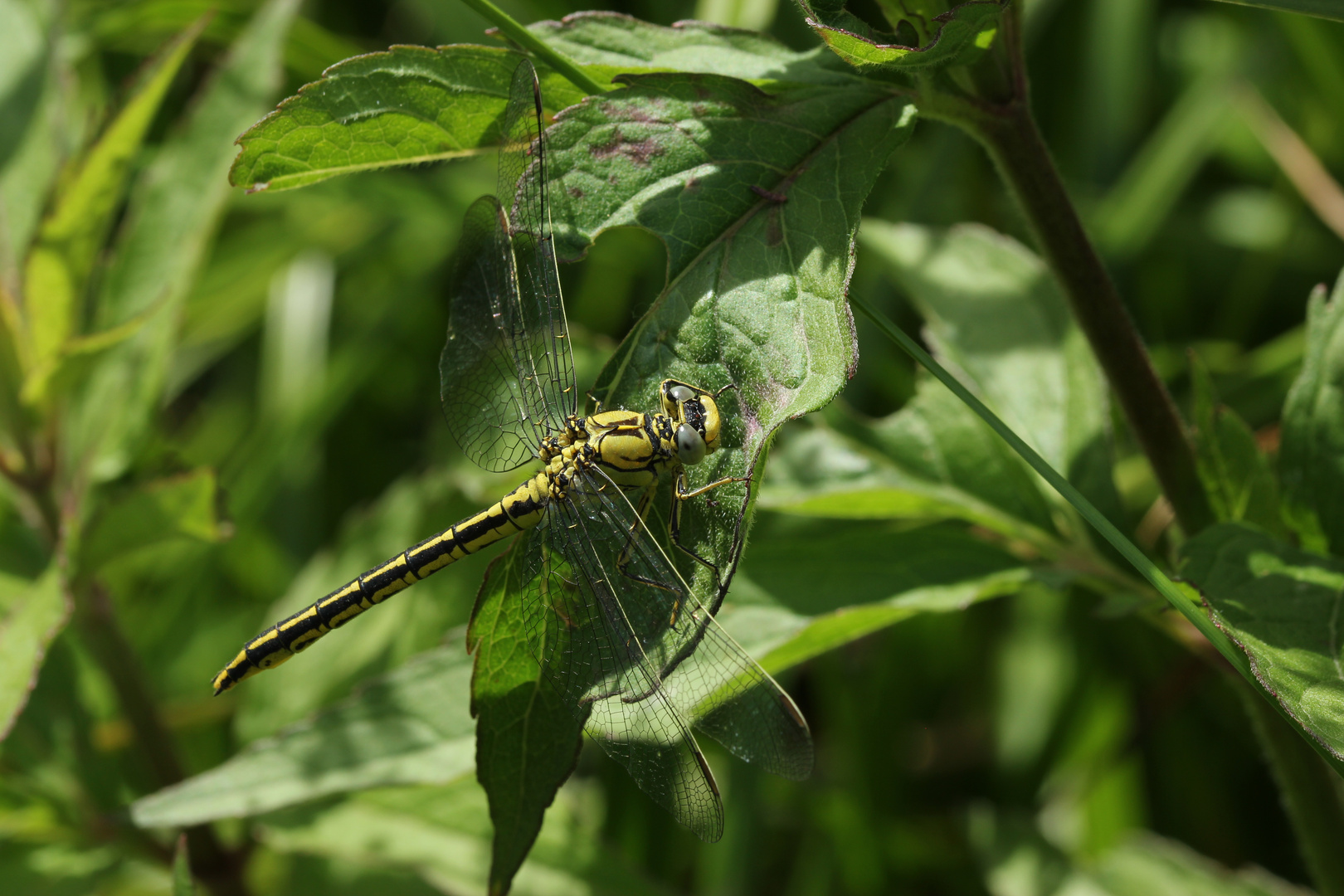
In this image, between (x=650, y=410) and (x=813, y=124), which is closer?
(x=813, y=124)

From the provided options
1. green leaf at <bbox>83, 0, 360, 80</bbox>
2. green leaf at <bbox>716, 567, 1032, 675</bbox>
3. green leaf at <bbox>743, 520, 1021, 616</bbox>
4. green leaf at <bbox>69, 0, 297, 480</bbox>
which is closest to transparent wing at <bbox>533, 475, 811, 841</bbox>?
green leaf at <bbox>716, 567, 1032, 675</bbox>

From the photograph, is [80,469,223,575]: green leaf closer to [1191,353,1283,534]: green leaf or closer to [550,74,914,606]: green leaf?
[550,74,914,606]: green leaf

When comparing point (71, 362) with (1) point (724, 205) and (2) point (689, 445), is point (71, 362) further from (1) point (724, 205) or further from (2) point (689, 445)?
(1) point (724, 205)

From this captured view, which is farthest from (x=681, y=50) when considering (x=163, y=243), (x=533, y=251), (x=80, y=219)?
(x=163, y=243)

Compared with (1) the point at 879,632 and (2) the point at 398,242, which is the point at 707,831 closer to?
(1) the point at 879,632

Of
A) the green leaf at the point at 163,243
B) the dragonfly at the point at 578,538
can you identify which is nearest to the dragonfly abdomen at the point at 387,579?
the dragonfly at the point at 578,538

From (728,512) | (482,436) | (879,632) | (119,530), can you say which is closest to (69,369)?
(119,530)

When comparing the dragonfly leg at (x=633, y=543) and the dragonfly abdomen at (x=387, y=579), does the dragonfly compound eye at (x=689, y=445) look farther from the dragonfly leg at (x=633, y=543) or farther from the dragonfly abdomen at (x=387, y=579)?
the dragonfly abdomen at (x=387, y=579)
